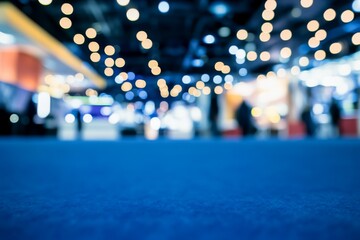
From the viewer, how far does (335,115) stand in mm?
7391

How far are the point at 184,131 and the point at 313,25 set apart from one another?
32.3 ft

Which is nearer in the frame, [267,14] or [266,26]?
[267,14]

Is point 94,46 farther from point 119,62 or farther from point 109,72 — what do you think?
point 109,72

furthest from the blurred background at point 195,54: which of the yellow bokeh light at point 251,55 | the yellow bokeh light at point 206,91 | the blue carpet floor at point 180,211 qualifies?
the blue carpet floor at point 180,211

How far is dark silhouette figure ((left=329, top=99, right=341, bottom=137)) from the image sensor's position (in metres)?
7.17

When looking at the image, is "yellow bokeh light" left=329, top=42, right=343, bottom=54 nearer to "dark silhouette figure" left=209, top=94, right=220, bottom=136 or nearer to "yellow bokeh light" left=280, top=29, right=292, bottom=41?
"yellow bokeh light" left=280, top=29, right=292, bottom=41

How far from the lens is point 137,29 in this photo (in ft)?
23.5

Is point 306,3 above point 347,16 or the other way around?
above

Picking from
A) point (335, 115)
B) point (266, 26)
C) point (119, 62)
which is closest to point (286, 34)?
point (266, 26)

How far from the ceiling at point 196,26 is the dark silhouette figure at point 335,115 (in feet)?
5.93

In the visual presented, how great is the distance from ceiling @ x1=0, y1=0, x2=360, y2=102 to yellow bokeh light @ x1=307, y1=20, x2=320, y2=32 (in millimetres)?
184

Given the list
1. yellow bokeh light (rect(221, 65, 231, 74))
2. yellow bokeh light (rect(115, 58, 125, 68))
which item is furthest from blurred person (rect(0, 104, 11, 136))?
yellow bokeh light (rect(221, 65, 231, 74))

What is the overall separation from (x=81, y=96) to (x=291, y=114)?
11435 millimetres

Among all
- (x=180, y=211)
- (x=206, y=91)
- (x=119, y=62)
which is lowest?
(x=180, y=211)
